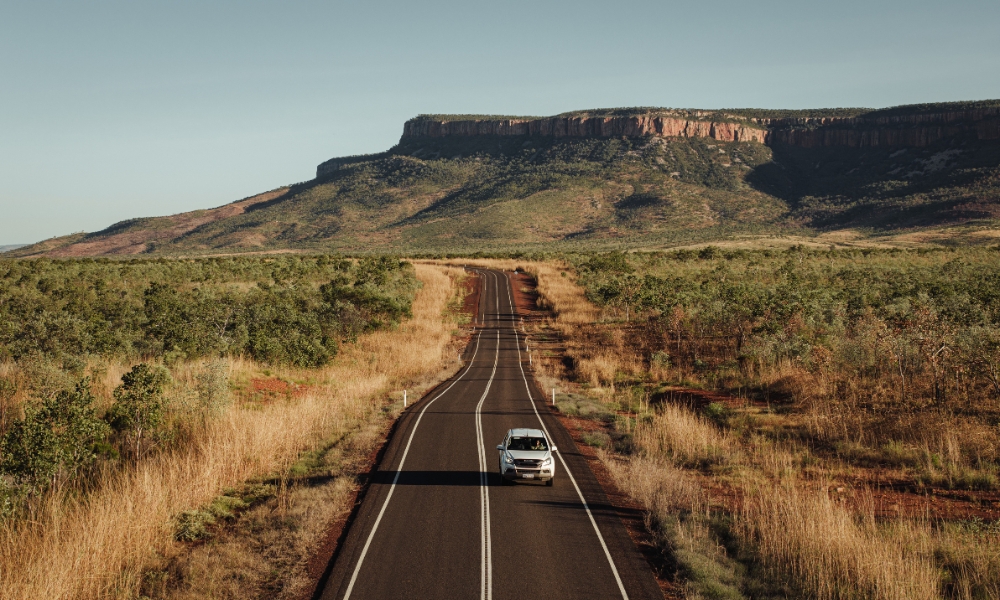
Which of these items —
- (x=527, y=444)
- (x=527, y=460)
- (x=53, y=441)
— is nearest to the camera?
(x=53, y=441)

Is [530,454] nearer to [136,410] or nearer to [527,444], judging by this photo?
[527,444]

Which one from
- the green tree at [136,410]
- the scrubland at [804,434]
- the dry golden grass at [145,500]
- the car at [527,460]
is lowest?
the scrubland at [804,434]

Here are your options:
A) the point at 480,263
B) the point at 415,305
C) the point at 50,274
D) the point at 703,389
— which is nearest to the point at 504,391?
the point at 703,389

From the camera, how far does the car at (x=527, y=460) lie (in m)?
17.4

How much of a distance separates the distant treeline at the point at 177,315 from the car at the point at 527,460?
54.1 feet

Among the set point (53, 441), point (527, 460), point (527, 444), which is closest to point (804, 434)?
point (527, 444)

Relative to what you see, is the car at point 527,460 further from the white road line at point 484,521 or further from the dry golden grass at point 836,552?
the dry golden grass at point 836,552

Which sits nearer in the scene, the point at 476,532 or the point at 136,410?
the point at 476,532

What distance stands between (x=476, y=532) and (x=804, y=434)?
1428 cm

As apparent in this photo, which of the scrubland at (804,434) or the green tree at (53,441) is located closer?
the scrubland at (804,434)

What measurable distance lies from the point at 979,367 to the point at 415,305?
48.8 meters

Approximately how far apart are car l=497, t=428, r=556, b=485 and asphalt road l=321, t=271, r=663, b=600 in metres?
0.47

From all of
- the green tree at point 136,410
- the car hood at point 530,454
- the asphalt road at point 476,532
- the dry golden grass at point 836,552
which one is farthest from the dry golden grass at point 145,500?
the dry golden grass at point 836,552

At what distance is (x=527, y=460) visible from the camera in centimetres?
1742
